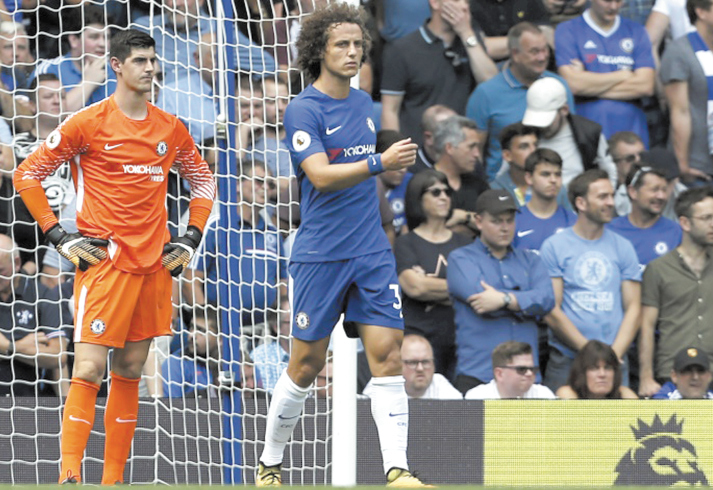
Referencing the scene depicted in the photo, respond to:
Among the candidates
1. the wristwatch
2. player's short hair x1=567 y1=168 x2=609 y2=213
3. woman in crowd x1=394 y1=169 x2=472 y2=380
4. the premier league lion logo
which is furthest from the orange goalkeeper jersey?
player's short hair x1=567 y1=168 x2=609 y2=213

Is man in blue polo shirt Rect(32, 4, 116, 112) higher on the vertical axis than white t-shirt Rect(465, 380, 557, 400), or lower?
higher

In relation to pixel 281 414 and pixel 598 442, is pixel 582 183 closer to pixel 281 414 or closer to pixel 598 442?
pixel 598 442

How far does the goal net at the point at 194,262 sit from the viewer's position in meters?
7.49

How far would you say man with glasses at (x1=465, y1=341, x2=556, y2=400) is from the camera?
7.89 metres

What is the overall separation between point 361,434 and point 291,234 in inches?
52.3

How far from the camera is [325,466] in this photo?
7410 mm

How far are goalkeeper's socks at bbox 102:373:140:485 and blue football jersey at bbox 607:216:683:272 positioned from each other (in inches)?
159

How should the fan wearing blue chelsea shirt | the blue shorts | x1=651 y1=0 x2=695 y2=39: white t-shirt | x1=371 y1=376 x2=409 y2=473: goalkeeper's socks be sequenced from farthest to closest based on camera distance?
x1=651 y1=0 x2=695 y2=39: white t-shirt
the fan wearing blue chelsea shirt
the blue shorts
x1=371 y1=376 x2=409 y2=473: goalkeeper's socks

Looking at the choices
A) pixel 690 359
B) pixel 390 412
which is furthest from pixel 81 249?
pixel 690 359

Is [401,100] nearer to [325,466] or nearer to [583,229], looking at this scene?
[583,229]

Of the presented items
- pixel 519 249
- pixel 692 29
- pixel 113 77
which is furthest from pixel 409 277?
pixel 692 29

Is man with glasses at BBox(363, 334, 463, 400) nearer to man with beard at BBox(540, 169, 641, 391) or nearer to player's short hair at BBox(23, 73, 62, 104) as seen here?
man with beard at BBox(540, 169, 641, 391)

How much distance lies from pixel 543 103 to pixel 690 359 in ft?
6.80

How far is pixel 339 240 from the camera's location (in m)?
5.76
